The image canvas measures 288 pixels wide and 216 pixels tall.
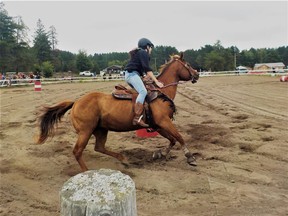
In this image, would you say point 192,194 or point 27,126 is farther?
point 27,126

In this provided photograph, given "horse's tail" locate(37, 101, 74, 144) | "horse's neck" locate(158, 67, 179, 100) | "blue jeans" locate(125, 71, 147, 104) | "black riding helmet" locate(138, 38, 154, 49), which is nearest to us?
"blue jeans" locate(125, 71, 147, 104)

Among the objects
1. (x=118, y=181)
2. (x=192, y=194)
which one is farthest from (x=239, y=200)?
(x=118, y=181)

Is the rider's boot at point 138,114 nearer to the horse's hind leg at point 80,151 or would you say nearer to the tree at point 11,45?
the horse's hind leg at point 80,151

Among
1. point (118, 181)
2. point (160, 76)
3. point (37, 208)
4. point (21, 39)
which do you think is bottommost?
point (37, 208)

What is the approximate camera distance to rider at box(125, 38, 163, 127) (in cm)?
635

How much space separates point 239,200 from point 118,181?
10.9ft

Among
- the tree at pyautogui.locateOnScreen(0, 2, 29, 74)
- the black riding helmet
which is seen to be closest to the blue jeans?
the black riding helmet

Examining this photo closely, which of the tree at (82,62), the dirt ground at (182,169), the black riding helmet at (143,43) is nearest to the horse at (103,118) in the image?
the dirt ground at (182,169)

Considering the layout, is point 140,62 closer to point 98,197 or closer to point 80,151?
point 80,151

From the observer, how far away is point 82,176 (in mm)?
1941

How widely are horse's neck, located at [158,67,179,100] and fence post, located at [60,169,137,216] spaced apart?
17.0 ft

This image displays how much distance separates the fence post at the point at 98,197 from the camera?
1.68 m

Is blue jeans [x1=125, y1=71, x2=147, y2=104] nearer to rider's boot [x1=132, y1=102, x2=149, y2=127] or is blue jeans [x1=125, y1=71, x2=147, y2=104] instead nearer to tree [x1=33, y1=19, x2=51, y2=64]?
rider's boot [x1=132, y1=102, x2=149, y2=127]

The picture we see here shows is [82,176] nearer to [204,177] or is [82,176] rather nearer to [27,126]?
[204,177]
